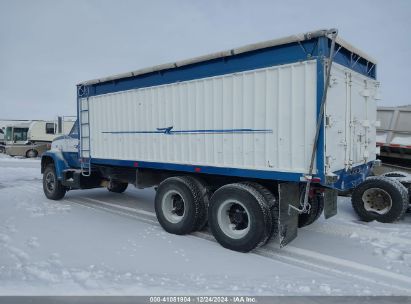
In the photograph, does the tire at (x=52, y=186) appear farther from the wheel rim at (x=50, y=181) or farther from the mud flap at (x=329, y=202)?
the mud flap at (x=329, y=202)

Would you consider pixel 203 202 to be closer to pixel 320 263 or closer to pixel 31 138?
pixel 320 263

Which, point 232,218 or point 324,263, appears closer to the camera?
point 324,263

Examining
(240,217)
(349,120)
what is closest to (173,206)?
(240,217)

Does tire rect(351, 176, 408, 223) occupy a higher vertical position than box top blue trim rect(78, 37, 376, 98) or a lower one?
lower

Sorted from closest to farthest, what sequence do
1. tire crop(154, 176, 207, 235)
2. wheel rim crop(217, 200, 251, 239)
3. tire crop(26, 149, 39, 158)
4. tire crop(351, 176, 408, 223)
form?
1. wheel rim crop(217, 200, 251, 239)
2. tire crop(154, 176, 207, 235)
3. tire crop(351, 176, 408, 223)
4. tire crop(26, 149, 39, 158)

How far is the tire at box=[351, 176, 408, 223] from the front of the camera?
6.97m

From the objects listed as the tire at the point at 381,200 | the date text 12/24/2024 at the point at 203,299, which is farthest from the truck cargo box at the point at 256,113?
the date text 12/24/2024 at the point at 203,299

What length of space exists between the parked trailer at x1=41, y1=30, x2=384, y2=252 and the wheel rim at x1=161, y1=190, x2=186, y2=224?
0.02m

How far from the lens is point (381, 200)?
23.9 feet

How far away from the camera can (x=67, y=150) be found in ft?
32.1

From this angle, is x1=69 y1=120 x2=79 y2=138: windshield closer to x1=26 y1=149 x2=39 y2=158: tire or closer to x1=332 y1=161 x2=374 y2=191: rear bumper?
x1=332 y1=161 x2=374 y2=191: rear bumper

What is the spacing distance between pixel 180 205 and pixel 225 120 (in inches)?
77.1

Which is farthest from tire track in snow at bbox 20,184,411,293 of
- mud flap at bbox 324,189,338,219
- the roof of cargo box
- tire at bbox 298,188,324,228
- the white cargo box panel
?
the roof of cargo box

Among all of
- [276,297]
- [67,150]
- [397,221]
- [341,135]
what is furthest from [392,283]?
[67,150]
